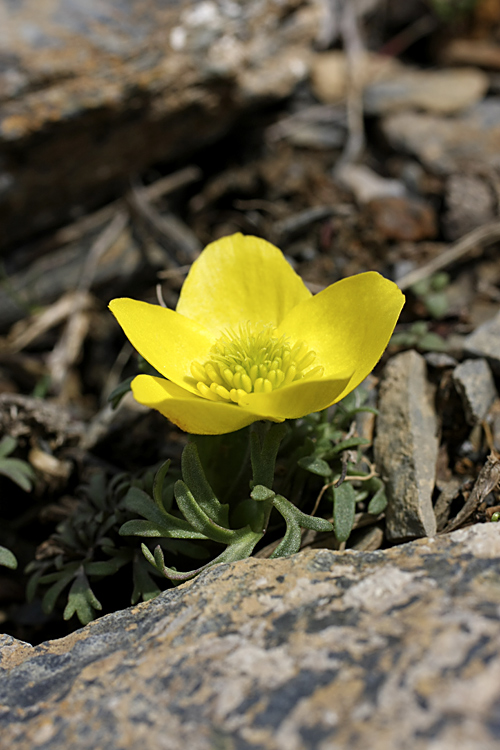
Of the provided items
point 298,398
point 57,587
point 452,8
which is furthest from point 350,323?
point 452,8

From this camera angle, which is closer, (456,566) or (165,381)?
(456,566)

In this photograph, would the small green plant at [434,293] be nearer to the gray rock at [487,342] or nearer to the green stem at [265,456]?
the gray rock at [487,342]

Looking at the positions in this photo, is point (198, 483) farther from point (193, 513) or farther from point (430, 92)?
point (430, 92)

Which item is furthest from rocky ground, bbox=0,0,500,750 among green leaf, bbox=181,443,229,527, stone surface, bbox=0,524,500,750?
green leaf, bbox=181,443,229,527

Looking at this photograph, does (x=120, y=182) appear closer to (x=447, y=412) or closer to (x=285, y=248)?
(x=285, y=248)

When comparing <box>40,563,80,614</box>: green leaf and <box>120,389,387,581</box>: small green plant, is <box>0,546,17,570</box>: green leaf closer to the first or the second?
<box>40,563,80,614</box>: green leaf

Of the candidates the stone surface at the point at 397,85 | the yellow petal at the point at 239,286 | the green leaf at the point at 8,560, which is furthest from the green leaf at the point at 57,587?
the stone surface at the point at 397,85

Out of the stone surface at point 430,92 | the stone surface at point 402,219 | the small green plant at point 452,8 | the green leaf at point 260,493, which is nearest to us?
the green leaf at point 260,493

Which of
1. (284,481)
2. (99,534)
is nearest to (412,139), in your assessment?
(284,481)
